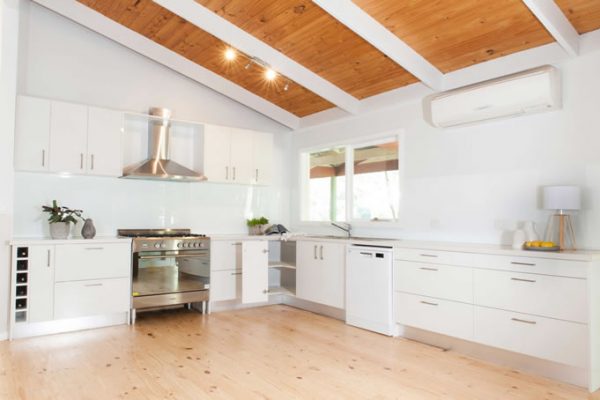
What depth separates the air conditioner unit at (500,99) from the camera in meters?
3.16

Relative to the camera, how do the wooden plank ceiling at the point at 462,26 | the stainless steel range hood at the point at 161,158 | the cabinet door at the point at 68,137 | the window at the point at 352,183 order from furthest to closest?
the window at the point at 352,183
the stainless steel range hood at the point at 161,158
the cabinet door at the point at 68,137
the wooden plank ceiling at the point at 462,26

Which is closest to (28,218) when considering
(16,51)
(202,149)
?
(16,51)

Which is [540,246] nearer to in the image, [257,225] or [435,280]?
[435,280]

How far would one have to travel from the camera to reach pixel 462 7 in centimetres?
309

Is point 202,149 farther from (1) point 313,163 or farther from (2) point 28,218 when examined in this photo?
(2) point 28,218

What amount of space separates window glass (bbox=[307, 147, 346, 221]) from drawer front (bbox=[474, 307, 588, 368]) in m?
2.29

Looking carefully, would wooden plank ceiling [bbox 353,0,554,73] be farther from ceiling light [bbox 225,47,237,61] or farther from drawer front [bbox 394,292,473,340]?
drawer front [bbox 394,292,473,340]

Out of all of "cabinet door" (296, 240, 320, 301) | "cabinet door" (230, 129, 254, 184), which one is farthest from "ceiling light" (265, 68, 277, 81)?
"cabinet door" (296, 240, 320, 301)

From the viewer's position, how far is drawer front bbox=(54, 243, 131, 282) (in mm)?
3816

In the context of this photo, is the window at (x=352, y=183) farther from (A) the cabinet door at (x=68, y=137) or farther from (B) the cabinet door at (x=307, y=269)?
(A) the cabinet door at (x=68, y=137)

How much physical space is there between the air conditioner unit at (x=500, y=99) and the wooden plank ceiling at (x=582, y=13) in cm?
33

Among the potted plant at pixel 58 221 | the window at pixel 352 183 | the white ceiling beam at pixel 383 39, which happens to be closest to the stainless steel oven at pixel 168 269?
the potted plant at pixel 58 221

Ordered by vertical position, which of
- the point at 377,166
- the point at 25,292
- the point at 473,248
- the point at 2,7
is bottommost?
the point at 25,292

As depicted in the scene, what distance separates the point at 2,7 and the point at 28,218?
1879 mm
